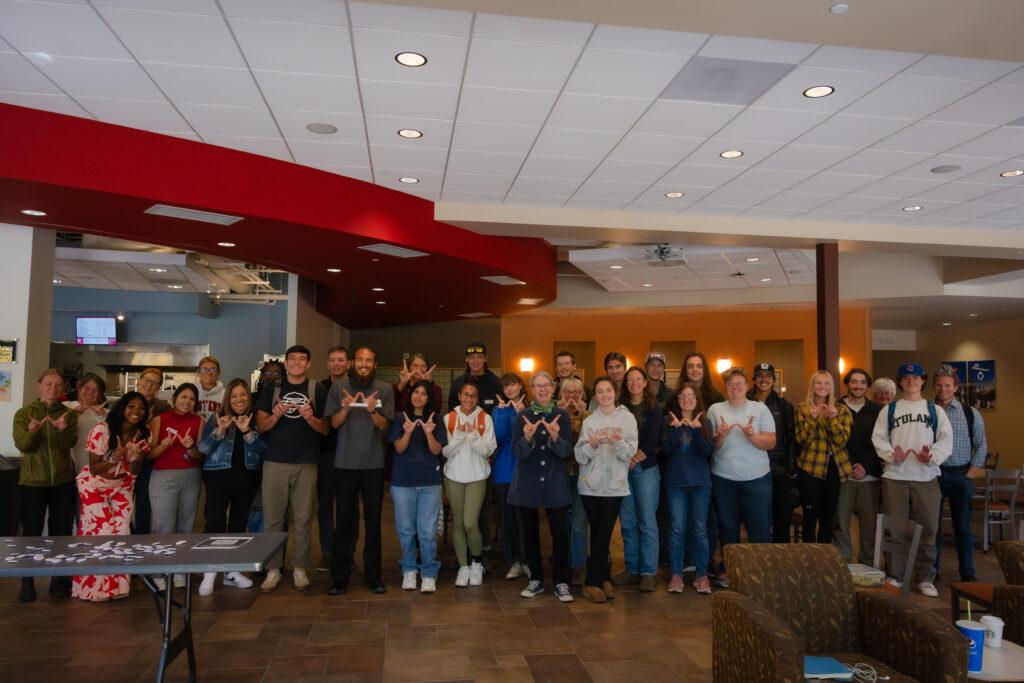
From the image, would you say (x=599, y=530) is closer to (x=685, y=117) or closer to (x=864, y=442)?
(x=864, y=442)

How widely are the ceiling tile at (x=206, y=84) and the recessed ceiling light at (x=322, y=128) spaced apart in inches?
17.3

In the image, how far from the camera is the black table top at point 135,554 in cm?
292

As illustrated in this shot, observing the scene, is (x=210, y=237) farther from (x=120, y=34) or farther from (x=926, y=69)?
(x=926, y=69)

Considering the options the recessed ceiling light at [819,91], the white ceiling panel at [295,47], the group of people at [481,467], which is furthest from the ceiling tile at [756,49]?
the group of people at [481,467]

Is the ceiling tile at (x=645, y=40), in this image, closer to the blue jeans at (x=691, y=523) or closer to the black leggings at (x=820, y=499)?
the blue jeans at (x=691, y=523)

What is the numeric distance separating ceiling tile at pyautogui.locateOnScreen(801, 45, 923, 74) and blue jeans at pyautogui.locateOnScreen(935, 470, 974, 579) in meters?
3.53

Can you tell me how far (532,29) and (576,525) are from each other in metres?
3.62

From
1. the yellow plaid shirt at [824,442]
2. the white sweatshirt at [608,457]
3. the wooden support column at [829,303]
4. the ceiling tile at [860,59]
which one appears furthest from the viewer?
the wooden support column at [829,303]

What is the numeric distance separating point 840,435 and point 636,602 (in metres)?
2.12

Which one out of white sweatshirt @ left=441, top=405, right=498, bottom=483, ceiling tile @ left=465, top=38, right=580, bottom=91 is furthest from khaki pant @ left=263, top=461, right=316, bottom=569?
ceiling tile @ left=465, top=38, right=580, bottom=91

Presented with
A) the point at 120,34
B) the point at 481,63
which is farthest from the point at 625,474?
the point at 120,34

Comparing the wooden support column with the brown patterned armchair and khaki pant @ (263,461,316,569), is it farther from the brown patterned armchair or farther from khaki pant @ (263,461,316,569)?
khaki pant @ (263,461,316,569)

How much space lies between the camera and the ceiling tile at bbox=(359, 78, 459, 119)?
172 inches

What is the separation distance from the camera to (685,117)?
4840 mm
